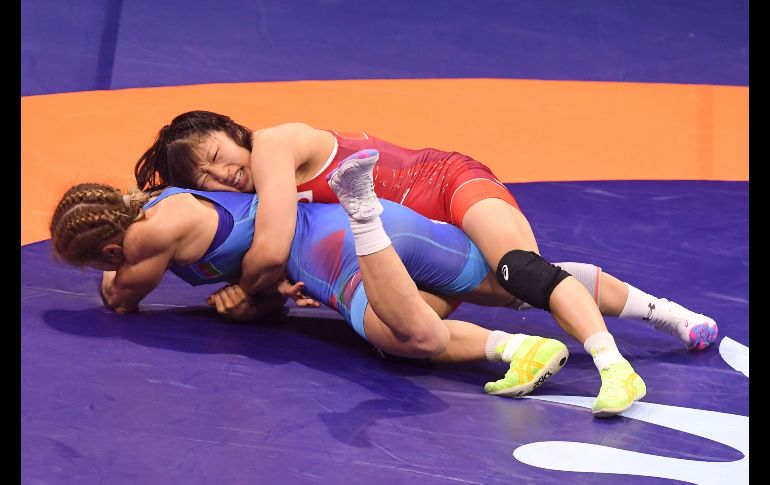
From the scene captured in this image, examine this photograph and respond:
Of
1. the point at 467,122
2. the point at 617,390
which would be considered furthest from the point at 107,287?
the point at 467,122

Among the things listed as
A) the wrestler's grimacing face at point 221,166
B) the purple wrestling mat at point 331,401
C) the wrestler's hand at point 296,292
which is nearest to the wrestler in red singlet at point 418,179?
the wrestler's grimacing face at point 221,166

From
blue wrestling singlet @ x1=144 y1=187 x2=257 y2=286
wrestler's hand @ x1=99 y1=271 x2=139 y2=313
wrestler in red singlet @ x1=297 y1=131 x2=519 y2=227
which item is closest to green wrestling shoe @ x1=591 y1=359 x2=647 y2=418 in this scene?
wrestler in red singlet @ x1=297 y1=131 x2=519 y2=227

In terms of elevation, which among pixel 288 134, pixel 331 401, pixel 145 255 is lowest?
pixel 331 401

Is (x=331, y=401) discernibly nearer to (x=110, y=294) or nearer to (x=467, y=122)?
(x=110, y=294)

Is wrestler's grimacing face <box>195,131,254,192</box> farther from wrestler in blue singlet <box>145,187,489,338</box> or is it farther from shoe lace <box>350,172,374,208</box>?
shoe lace <box>350,172,374,208</box>

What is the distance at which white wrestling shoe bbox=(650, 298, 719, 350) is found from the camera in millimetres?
3988

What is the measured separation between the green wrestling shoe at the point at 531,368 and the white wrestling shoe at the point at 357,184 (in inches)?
25.7

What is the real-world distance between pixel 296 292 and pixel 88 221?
0.73 m

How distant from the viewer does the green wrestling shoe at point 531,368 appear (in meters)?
3.50

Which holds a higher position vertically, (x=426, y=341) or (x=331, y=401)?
(x=426, y=341)

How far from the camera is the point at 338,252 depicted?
3781mm

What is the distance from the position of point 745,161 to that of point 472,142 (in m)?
1.43
